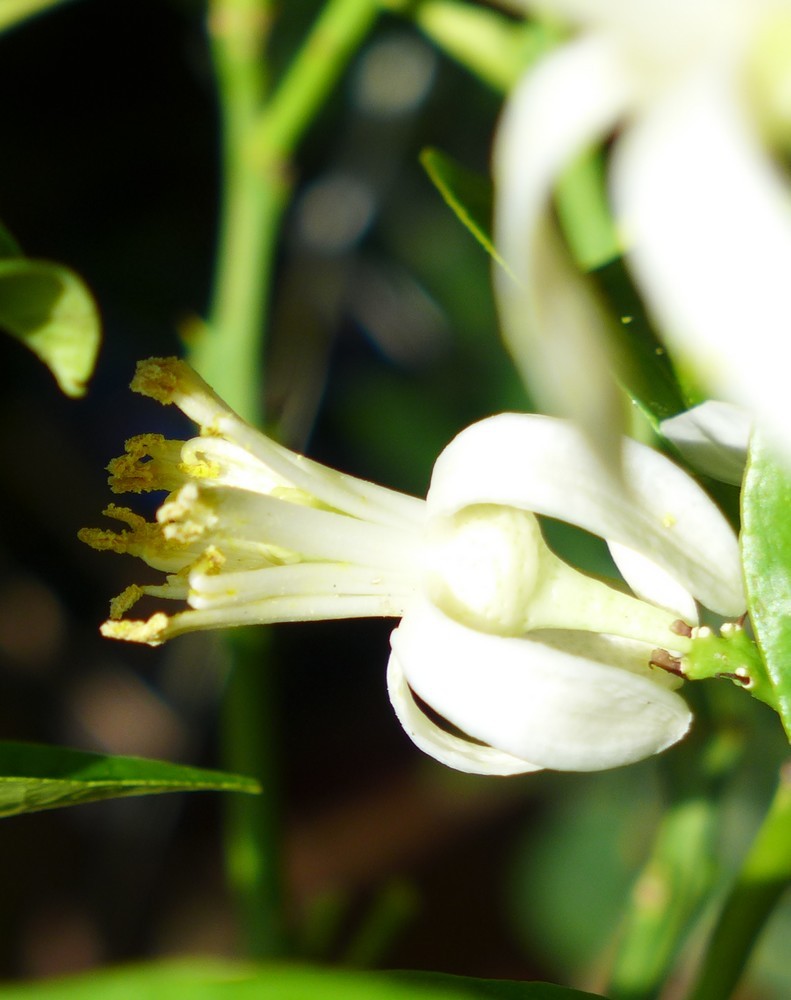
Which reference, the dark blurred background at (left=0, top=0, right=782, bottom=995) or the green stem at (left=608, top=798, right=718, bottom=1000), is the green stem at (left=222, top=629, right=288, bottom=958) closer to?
the green stem at (left=608, top=798, right=718, bottom=1000)

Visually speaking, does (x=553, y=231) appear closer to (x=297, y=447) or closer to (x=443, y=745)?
(x=443, y=745)

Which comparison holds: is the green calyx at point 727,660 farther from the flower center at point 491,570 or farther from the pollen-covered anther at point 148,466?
the pollen-covered anther at point 148,466

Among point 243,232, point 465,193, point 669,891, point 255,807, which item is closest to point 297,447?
point 243,232

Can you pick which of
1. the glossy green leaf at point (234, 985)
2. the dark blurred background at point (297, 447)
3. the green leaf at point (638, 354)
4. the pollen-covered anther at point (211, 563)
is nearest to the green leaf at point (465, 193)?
the green leaf at point (638, 354)

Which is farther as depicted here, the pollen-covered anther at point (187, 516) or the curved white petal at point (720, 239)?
the pollen-covered anther at point (187, 516)

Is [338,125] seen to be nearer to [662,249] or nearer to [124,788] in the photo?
[124,788]

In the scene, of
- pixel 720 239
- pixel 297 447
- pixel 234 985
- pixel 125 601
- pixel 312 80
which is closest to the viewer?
pixel 720 239

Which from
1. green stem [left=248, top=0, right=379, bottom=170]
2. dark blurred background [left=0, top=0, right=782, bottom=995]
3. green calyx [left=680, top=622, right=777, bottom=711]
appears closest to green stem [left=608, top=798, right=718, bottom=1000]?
green calyx [left=680, top=622, right=777, bottom=711]
